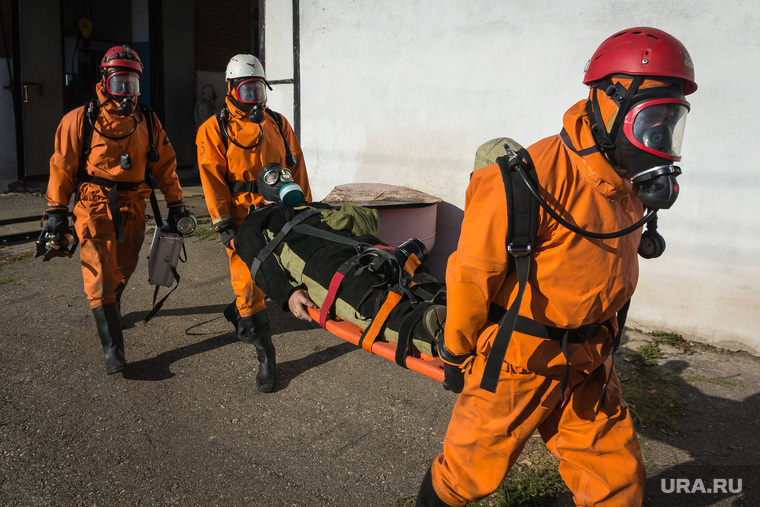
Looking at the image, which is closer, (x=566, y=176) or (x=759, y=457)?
(x=566, y=176)

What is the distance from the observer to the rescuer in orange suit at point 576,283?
1908 millimetres

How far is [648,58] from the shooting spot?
74.6 inches

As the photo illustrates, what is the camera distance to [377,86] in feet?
22.0

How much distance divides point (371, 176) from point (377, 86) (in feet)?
3.38

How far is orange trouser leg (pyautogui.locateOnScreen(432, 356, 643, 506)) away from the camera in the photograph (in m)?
2.15

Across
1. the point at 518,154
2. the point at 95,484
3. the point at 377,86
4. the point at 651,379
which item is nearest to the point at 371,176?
the point at 377,86

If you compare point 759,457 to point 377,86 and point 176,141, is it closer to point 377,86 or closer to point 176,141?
point 377,86

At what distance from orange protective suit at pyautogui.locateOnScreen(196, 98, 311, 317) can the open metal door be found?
8.35 metres

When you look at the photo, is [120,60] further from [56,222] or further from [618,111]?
[618,111]

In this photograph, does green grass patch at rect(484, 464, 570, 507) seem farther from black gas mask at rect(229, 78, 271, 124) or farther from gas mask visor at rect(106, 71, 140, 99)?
gas mask visor at rect(106, 71, 140, 99)

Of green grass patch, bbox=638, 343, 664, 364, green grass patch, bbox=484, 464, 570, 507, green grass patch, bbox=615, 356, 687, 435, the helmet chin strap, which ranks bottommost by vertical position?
green grass patch, bbox=484, 464, 570, 507

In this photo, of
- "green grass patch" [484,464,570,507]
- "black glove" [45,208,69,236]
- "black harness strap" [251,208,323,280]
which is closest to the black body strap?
"black glove" [45,208,69,236]

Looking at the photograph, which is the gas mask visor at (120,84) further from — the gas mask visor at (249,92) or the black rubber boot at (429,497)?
the black rubber boot at (429,497)

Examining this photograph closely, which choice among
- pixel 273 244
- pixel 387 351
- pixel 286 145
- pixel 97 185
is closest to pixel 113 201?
pixel 97 185
